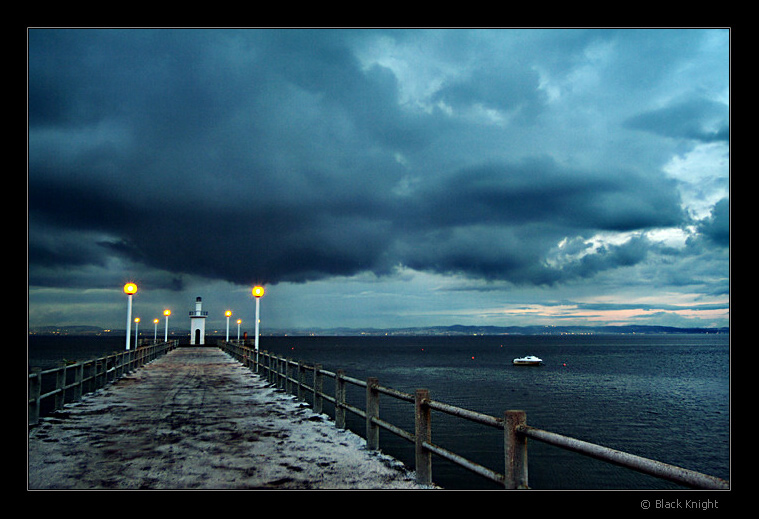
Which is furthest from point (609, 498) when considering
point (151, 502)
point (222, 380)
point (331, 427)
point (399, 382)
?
point (399, 382)

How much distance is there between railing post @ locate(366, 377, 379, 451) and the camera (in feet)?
26.7

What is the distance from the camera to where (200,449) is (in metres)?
8.10

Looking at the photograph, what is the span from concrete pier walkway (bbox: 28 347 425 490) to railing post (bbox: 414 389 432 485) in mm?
191

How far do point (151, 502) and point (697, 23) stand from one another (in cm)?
705

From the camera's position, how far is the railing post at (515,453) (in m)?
4.76

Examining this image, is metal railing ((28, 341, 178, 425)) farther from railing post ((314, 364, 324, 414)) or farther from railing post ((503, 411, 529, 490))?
railing post ((503, 411, 529, 490))

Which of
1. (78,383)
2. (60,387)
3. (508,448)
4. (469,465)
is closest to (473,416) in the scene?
(469,465)

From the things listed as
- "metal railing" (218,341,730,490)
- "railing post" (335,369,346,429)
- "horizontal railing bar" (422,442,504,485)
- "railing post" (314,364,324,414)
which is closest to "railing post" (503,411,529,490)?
"metal railing" (218,341,730,490)

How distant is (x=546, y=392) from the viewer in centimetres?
4900

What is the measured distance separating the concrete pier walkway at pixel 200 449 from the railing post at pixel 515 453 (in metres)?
1.75

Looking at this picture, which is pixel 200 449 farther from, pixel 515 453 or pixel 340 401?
pixel 515 453

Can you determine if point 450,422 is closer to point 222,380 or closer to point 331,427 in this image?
point 222,380

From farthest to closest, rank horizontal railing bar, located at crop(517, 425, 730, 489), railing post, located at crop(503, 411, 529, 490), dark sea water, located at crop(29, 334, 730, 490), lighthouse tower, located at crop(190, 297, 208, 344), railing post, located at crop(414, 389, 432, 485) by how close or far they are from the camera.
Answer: lighthouse tower, located at crop(190, 297, 208, 344) → dark sea water, located at crop(29, 334, 730, 490) → railing post, located at crop(414, 389, 432, 485) → railing post, located at crop(503, 411, 529, 490) → horizontal railing bar, located at crop(517, 425, 730, 489)

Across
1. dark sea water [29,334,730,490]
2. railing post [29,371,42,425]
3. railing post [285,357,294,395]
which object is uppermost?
railing post [29,371,42,425]
